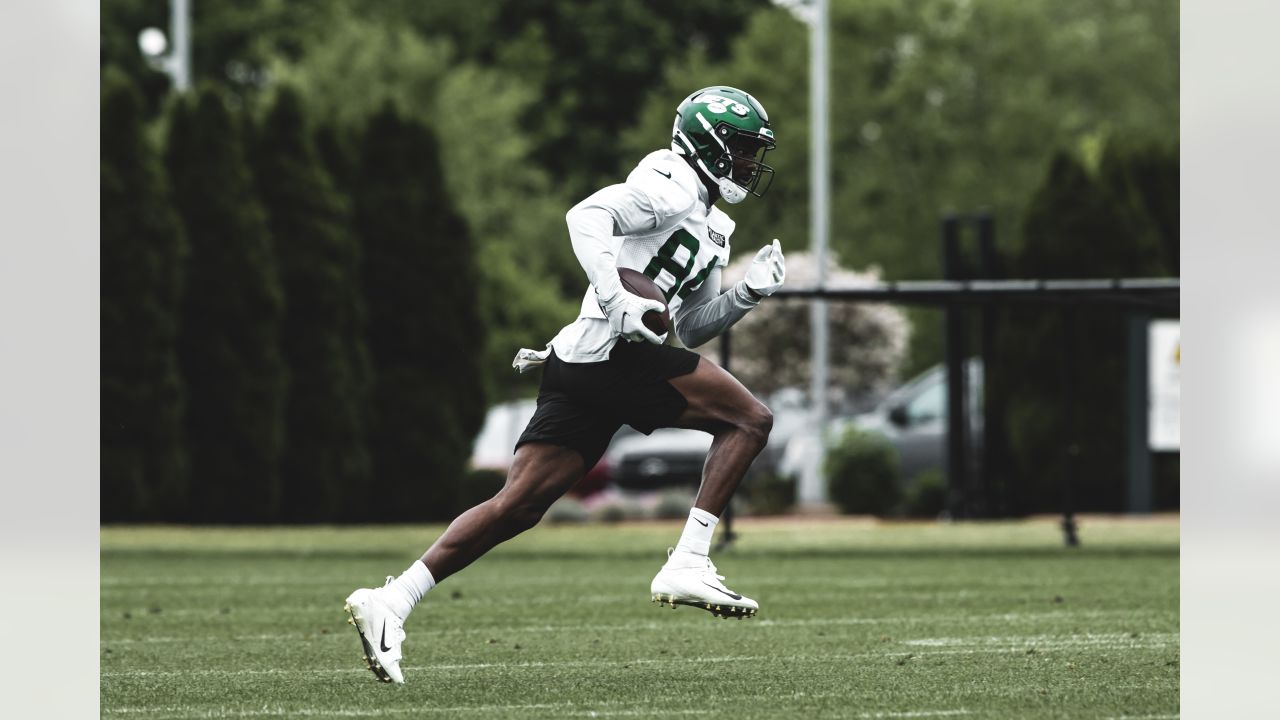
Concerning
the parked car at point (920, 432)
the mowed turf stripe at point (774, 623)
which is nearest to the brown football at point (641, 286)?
the mowed turf stripe at point (774, 623)

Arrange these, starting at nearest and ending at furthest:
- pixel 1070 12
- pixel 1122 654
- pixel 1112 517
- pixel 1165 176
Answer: pixel 1122 654, pixel 1112 517, pixel 1165 176, pixel 1070 12

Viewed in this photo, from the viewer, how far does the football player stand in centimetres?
718

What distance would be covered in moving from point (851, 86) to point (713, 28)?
631cm

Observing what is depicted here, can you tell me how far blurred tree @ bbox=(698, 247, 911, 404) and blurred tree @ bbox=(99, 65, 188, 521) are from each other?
14766mm

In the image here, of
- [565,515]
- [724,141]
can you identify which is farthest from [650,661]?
[565,515]

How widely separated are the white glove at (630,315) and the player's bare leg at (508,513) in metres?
0.60

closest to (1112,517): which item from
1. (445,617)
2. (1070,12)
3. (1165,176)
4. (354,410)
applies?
(1165,176)

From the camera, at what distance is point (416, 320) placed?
2236cm

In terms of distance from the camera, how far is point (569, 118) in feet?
153

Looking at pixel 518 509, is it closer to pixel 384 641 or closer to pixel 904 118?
pixel 384 641

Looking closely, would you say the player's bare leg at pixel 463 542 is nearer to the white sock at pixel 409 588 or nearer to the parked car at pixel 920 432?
the white sock at pixel 409 588

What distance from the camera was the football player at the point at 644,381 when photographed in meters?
7.18

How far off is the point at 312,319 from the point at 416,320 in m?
1.24
